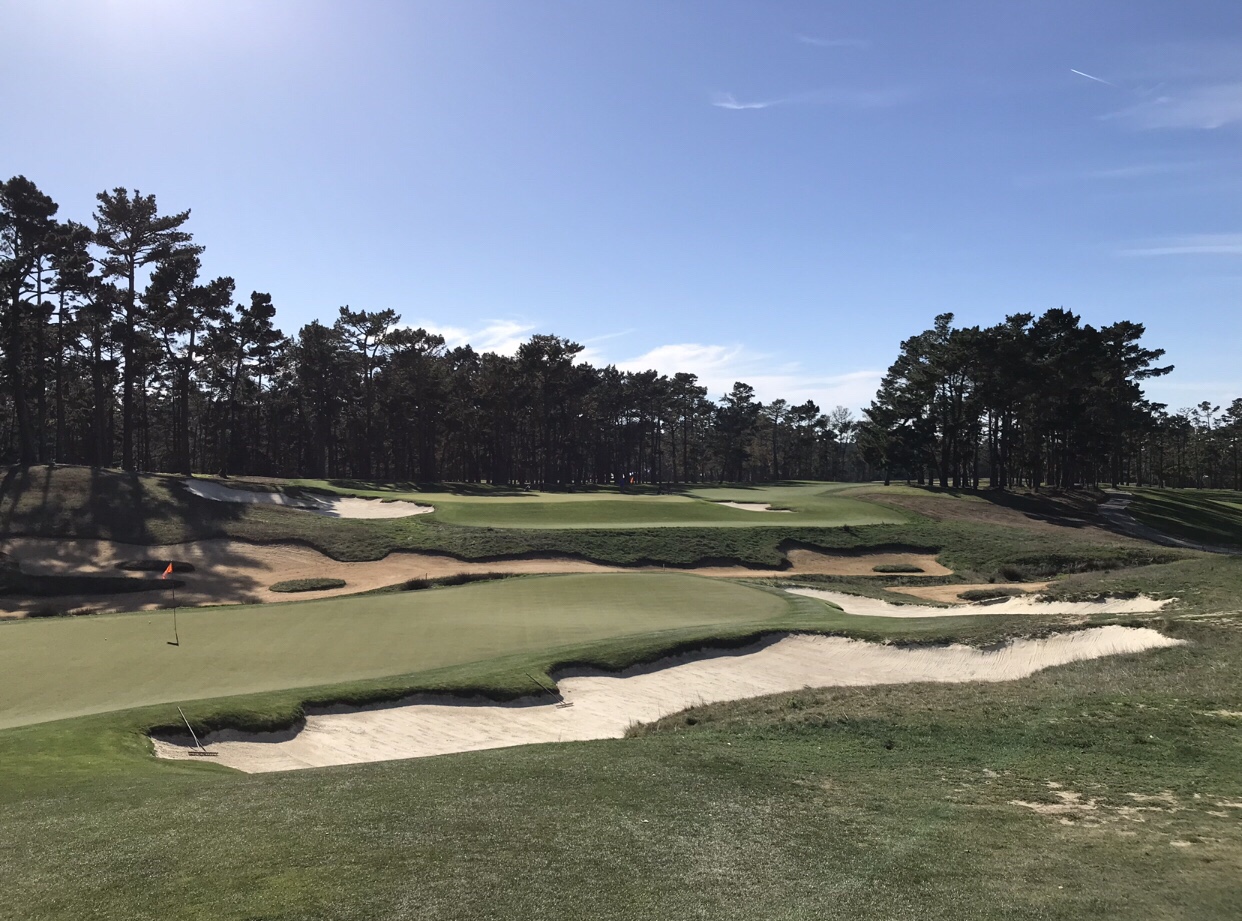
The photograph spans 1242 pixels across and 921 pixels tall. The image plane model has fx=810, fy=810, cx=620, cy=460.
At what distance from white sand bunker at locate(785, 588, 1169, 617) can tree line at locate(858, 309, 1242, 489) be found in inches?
1575

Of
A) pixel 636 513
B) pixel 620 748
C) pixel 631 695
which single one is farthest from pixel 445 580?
pixel 620 748

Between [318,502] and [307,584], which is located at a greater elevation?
[318,502]

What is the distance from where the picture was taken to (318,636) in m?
19.2

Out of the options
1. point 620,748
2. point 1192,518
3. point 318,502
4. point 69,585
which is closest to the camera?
point 620,748

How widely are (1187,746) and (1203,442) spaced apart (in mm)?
155707

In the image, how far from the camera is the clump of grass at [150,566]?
111ft

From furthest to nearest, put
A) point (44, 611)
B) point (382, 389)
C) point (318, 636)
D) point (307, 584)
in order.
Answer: point (382, 389), point (307, 584), point (44, 611), point (318, 636)

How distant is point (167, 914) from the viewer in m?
5.66

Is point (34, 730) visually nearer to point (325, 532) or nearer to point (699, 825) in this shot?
point (699, 825)

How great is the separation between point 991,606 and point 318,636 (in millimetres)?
21994

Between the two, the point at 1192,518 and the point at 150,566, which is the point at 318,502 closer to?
the point at 150,566

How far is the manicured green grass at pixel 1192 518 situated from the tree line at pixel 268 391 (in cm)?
5402

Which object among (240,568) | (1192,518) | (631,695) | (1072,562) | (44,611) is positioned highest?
(1192,518)

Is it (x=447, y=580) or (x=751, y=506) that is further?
(x=751, y=506)
